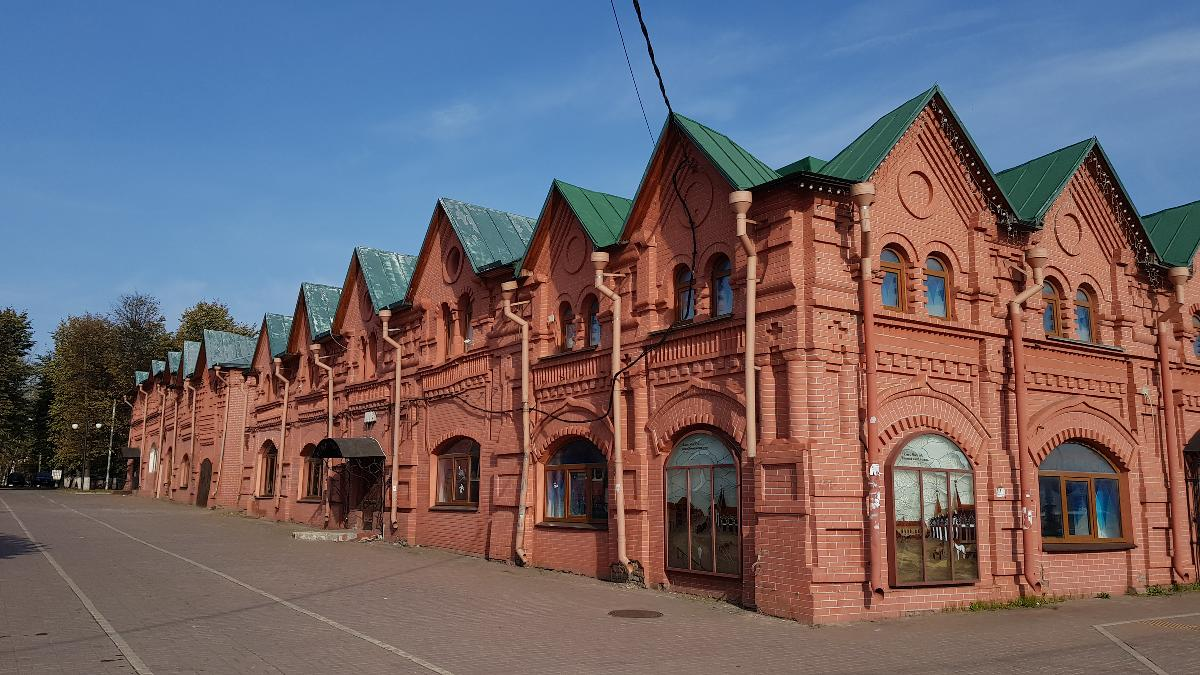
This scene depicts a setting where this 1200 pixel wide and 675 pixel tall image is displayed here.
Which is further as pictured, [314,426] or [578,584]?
[314,426]

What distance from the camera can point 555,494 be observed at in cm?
1859

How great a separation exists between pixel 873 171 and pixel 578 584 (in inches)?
335

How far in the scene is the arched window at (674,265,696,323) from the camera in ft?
51.8

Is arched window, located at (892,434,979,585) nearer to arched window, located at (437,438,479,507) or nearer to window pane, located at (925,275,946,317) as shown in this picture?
window pane, located at (925,275,946,317)

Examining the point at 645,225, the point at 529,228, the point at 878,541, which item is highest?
the point at 529,228

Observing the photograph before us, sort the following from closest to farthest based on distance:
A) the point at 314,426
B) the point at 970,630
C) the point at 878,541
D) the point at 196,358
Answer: the point at 970,630
the point at 878,541
the point at 314,426
the point at 196,358

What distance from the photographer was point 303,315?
3159 centimetres

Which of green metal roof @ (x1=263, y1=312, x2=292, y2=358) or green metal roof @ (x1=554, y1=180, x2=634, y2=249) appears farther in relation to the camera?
green metal roof @ (x1=263, y1=312, x2=292, y2=358)

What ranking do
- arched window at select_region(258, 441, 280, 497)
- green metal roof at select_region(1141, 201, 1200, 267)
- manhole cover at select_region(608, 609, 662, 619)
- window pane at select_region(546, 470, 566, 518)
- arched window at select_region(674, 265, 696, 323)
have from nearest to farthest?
manhole cover at select_region(608, 609, 662, 619)
arched window at select_region(674, 265, 696, 323)
window pane at select_region(546, 470, 566, 518)
green metal roof at select_region(1141, 201, 1200, 267)
arched window at select_region(258, 441, 280, 497)

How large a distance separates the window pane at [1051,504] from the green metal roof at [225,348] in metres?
34.5

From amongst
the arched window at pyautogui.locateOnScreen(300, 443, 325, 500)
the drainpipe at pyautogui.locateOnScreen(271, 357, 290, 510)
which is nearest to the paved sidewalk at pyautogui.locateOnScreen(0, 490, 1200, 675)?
the arched window at pyautogui.locateOnScreen(300, 443, 325, 500)

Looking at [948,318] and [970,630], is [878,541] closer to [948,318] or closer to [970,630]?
[970,630]

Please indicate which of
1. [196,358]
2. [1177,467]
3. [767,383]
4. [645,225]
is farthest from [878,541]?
[196,358]

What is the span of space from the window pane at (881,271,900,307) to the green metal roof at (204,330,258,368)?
33512 millimetres
